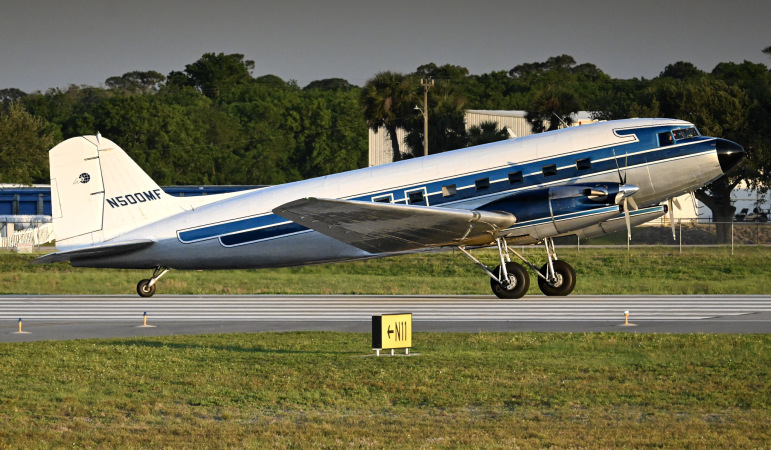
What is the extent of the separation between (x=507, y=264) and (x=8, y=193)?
221 feet

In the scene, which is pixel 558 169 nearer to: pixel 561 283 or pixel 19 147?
pixel 561 283

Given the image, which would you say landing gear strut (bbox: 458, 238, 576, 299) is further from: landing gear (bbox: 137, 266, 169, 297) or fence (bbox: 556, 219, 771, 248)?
fence (bbox: 556, 219, 771, 248)

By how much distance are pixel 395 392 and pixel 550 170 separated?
14.4 metres

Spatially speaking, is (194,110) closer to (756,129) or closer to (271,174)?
(271,174)

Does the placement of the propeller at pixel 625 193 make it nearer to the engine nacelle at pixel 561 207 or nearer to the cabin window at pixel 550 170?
the engine nacelle at pixel 561 207

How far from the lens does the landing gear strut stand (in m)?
28.5

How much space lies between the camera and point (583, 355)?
17938 mm

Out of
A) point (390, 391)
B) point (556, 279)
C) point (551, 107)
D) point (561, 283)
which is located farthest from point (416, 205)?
point (551, 107)

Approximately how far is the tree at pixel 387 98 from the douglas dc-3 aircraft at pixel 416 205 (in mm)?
44071

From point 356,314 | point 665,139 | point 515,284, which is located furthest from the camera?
point 515,284

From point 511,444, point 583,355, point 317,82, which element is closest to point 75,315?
point 583,355

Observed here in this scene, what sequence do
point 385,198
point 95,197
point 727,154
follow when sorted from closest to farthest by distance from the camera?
point 727,154, point 385,198, point 95,197

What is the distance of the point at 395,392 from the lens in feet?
47.0

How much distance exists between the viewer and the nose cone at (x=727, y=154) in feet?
88.3
